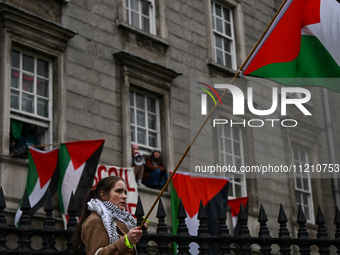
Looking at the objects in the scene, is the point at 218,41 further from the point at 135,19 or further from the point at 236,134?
the point at 135,19

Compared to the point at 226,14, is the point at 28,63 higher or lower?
lower

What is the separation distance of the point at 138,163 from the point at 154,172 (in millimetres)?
537

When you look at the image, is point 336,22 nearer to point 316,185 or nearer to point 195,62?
point 195,62

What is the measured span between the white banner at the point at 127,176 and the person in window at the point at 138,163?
0.72 m

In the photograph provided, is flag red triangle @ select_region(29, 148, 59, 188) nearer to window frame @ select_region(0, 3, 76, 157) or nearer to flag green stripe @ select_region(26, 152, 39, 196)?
flag green stripe @ select_region(26, 152, 39, 196)

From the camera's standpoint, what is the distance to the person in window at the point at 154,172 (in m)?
14.9

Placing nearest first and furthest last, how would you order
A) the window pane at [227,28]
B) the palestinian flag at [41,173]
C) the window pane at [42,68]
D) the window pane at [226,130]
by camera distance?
the palestinian flag at [41,173] → the window pane at [42,68] → the window pane at [226,130] → the window pane at [227,28]

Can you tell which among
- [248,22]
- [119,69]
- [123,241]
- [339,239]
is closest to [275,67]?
[339,239]

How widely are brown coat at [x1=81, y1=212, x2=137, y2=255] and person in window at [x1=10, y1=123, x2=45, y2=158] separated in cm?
732

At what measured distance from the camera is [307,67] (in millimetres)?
7254

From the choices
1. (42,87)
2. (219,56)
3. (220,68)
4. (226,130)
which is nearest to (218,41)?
(219,56)

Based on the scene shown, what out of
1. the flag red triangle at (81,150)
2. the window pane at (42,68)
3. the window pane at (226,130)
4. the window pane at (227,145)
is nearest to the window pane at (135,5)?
the window pane at (42,68)

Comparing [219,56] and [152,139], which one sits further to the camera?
[219,56]

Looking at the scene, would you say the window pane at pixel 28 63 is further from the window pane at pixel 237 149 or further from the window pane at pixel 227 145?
the window pane at pixel 237 149
